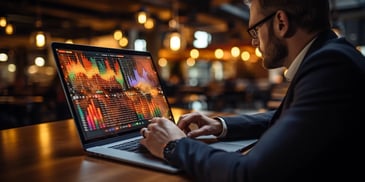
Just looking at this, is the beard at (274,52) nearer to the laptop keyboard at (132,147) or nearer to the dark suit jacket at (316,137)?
the dark suit jacket at (316,137)

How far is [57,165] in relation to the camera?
811 mm

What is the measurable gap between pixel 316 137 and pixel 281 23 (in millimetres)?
397

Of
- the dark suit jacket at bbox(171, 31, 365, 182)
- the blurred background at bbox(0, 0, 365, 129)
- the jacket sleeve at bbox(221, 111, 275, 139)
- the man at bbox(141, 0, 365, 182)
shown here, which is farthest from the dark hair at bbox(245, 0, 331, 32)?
the blurred background at bbox(0, 0, 365, 129)

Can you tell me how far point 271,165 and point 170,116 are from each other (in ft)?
2.36

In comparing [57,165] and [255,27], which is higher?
[255,27]

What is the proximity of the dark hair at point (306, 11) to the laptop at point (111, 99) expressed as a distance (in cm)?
43

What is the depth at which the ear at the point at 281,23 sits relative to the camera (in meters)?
0.87

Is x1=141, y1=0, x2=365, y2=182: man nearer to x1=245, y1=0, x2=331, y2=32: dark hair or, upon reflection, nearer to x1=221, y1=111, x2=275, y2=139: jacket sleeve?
x1=245, y1=0, x2=331, y2=32: dark hair

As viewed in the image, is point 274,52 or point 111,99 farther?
point 111,99

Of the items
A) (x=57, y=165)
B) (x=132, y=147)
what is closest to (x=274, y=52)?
(x=132, y=147)

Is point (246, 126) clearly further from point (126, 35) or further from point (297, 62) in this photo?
point (126, 35)

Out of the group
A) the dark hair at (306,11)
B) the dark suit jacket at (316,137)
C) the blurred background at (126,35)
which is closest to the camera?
the dark suit jacket at (316,137)

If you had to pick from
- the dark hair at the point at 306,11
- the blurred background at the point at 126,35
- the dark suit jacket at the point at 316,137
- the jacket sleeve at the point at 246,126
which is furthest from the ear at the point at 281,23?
the blurred background at the point at 126,35

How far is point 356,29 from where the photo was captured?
11.6 metres
